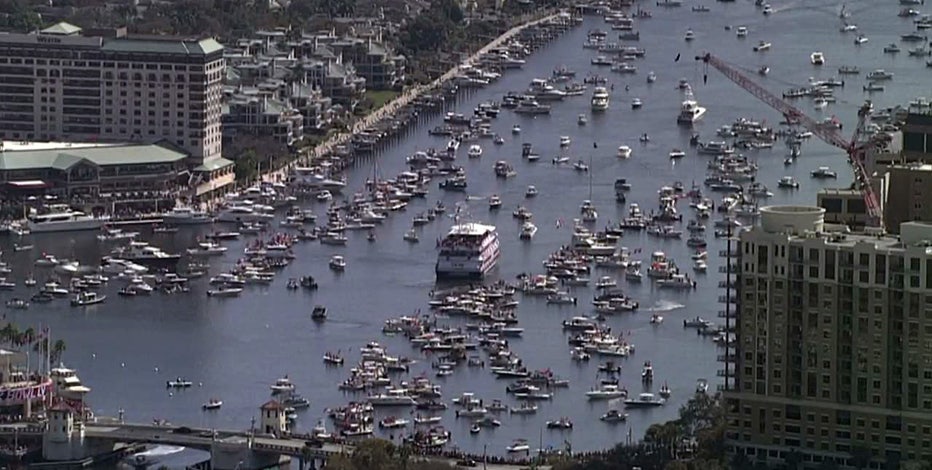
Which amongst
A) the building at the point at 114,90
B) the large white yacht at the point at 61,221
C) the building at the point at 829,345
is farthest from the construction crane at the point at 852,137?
the large white yacht at the point at 61,221

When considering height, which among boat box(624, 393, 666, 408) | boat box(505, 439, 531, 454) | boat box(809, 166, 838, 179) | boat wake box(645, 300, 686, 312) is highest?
boat box(809, 166, 838, 179)

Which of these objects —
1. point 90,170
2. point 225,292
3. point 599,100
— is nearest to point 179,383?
point 225,292

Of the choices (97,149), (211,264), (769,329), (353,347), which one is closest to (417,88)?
(97,149)

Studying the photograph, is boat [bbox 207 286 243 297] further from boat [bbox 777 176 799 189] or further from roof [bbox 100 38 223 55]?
boat [bbox 777 176 799 189]

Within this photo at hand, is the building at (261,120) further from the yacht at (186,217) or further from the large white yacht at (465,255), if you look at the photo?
the large white yacht at (465,255)

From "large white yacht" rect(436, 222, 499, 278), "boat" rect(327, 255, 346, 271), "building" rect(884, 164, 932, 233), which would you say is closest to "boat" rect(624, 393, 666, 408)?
"building" rect(884, 164, 932, 233)
